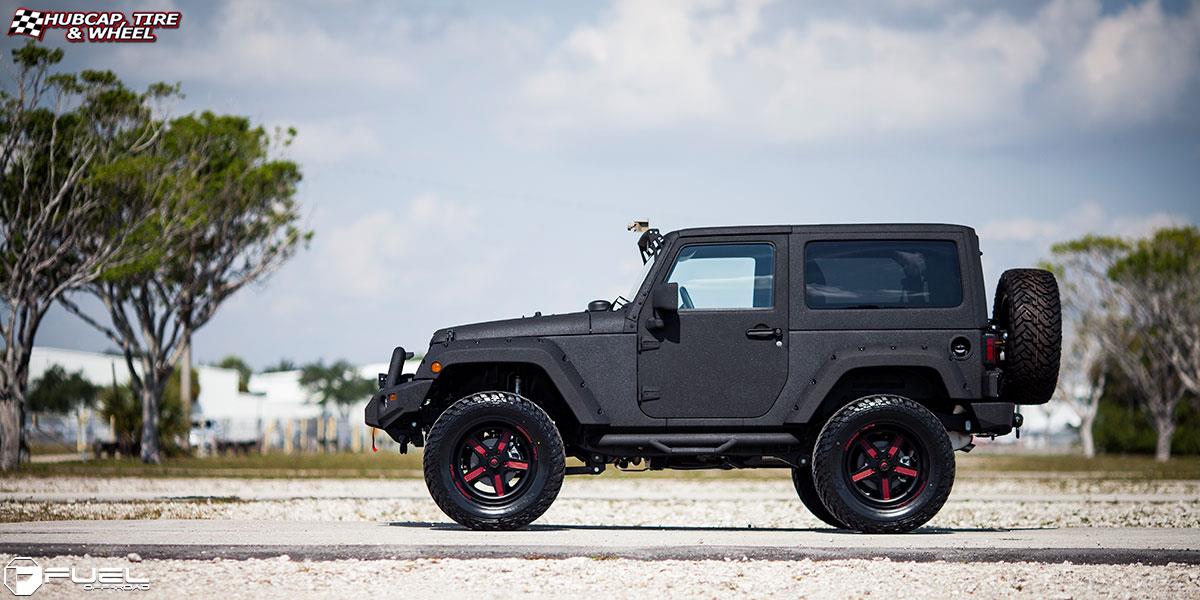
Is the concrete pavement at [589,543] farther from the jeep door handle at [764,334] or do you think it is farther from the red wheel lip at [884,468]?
the jeep door handle at [764,334]

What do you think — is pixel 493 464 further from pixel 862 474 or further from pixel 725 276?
pixel 862 474

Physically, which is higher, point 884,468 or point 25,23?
point 25,23

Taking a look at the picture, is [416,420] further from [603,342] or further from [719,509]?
[719,509]

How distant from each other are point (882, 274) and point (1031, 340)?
1.23 meters

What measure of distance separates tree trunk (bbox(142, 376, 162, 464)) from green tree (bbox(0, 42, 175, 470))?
5.32 meters

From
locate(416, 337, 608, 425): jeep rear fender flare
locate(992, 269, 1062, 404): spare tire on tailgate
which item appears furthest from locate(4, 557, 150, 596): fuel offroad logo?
locate(992, 269, 1062, 404): spare tire on tailgate

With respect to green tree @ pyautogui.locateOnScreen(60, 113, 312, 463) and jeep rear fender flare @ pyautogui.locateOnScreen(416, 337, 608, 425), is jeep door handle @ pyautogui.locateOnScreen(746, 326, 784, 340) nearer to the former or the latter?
jeep rear fender flare @ pyautogui.locateOnScreen(416, 337, 608, 425)

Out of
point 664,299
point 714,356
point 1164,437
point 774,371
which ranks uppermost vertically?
point 664,299

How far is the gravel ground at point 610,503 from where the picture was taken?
14453 mm

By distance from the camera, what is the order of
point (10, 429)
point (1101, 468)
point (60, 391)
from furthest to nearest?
point (60, 391), point (1101, 468), point (10, 429)

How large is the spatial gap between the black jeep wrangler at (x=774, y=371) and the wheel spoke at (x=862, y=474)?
0.04ft

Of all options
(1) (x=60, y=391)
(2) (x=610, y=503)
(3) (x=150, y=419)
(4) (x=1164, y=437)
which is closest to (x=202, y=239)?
(3) (x=150, y=419)

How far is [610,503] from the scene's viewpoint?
1806 centimetres

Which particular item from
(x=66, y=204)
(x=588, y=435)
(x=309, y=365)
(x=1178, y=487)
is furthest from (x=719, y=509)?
(x=309, y=365)
